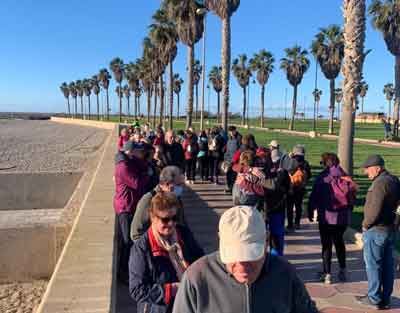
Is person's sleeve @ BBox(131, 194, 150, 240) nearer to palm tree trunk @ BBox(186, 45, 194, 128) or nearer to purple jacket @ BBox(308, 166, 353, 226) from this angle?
purple jacket @ BBox(308, 166, 353, 226)

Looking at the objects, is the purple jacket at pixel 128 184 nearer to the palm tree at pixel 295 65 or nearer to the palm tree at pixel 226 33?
the palm tree at pixel 226 33

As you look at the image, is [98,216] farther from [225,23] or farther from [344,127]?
[225,23]

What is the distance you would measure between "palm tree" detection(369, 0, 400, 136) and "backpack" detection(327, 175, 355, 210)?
33.6m

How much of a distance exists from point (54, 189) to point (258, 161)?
11.6 m

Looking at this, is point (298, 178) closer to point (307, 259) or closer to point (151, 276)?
point (307, 259)

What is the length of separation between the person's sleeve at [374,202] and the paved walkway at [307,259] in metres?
1.08

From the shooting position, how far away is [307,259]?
666 centimetres

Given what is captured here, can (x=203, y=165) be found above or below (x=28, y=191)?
above

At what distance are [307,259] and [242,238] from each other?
209 inches

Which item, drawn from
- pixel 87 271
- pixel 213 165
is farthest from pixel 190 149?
pixel 87 271

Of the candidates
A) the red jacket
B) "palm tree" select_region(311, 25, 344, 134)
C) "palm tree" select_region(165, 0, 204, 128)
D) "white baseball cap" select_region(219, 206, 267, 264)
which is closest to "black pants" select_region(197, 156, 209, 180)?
the red jacket

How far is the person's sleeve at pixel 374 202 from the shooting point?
464 centimetres

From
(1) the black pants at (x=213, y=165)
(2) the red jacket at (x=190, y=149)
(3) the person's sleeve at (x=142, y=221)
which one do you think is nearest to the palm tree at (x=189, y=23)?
(1) the black pants at (x=213, y=165)

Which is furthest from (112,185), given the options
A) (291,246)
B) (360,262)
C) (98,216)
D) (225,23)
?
(225,23)
